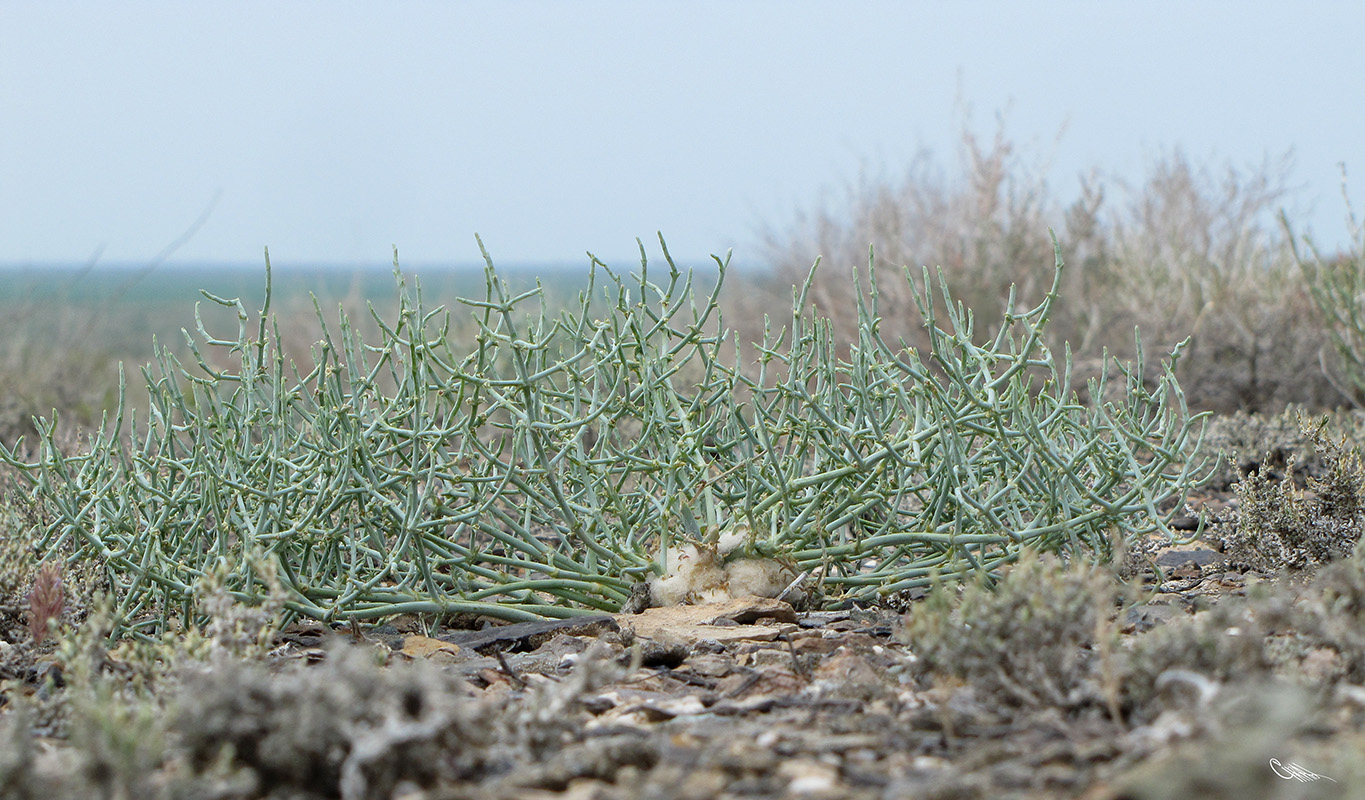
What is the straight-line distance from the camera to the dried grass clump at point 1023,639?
178cm

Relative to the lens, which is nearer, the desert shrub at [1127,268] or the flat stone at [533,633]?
the flat stone at [533,633]

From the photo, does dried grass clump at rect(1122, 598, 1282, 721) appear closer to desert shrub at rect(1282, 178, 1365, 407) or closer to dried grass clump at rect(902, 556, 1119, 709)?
dried grass clump at rect(902, 556, 1119, 709)

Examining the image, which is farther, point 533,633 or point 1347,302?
point 1347,302

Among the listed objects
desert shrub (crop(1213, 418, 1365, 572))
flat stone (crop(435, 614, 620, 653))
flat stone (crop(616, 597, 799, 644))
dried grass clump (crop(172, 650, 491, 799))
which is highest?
desert shrub (crop(1213, 418, 1365, 572))

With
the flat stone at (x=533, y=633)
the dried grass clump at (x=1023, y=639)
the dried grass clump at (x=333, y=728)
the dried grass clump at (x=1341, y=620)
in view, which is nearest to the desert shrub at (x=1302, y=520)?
the dried grass clump at (x=1341, y=620)

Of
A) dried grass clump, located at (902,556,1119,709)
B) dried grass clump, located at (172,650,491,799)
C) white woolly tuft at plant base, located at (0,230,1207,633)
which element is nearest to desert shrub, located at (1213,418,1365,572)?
white woolly tuft at plant base, located at (0,230,1207,633)

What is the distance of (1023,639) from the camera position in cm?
183

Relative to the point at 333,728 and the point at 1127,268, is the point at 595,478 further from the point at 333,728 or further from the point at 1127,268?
the point at 1127,268

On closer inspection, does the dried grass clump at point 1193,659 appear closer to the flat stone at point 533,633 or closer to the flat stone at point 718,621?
the flat stone at point 718,621

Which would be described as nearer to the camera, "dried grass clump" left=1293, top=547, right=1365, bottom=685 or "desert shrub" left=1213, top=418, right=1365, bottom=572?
"dried grass clump" left=1293, top=547, right=1365, bottom=685

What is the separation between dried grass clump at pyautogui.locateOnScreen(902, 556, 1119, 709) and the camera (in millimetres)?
1783

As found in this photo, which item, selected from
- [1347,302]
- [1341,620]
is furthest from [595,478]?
[1347,302]

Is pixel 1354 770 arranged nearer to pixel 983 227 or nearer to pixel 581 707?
pixel 581 707

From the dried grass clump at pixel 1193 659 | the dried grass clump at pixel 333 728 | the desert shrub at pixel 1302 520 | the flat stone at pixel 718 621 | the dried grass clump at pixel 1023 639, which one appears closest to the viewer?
the dried grass clump at pixel 333 728
